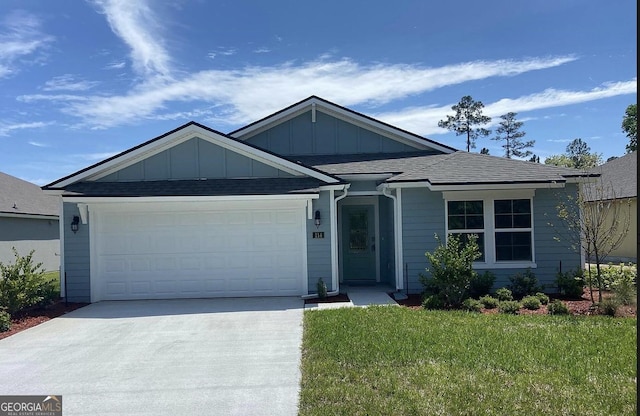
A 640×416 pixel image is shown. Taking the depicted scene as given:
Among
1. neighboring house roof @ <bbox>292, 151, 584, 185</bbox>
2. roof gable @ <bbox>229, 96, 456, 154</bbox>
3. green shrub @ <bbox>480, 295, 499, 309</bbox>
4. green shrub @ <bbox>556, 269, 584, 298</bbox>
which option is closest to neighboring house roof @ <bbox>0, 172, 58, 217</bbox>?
roof gable @ <bbox>229, 96, 456, 154</bbox>

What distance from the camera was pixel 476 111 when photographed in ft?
162

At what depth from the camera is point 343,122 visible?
1390 centimetres

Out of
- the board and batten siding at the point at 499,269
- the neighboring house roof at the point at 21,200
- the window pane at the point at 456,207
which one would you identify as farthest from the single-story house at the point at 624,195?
the neighboring house roof at the point at 21,200

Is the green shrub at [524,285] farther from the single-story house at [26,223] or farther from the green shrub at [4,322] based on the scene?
the single-story house at [26,223]

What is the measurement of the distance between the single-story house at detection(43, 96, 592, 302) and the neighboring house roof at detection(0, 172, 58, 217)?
382 inches

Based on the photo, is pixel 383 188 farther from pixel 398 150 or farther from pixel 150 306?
pixel 150 306

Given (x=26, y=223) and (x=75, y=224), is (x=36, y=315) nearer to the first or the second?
(x=75, y=224)

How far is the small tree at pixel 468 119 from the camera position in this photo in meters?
49.2

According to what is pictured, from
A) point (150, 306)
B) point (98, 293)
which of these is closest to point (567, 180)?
point (150, 306)

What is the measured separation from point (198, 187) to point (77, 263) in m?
3.39

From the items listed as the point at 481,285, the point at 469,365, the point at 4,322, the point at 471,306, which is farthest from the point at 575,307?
the point at 4,322

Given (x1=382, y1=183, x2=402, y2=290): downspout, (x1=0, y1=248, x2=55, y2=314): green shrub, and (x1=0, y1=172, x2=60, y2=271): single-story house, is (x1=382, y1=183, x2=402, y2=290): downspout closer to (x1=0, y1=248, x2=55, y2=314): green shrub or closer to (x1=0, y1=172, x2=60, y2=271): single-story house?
(x1=0, y1=248, x2=55, y2=314): green shrub

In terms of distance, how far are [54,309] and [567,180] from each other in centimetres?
1212

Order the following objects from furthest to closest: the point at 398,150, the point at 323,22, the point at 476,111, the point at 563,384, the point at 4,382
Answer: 1. the point at 476,111
2. the point at 398,150
3. the point at 323,22
4. the point at 4,382
5. the point at 563,384
